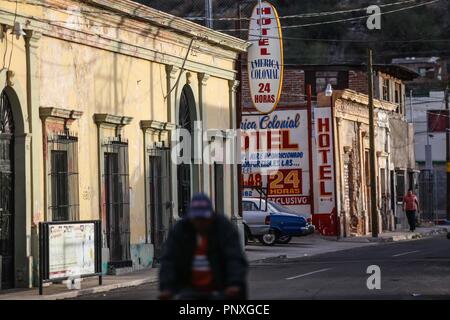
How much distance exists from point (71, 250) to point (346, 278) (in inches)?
211

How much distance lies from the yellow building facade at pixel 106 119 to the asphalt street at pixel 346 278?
280 cm

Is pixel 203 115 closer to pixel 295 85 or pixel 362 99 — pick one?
pixel 295 85

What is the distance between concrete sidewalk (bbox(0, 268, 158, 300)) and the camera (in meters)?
21.7

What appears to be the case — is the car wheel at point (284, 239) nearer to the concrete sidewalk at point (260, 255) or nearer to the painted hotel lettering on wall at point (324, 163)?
the concrete sidewalk at point (260, 255)

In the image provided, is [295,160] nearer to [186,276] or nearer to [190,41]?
[190,41]

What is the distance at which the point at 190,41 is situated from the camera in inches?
1271

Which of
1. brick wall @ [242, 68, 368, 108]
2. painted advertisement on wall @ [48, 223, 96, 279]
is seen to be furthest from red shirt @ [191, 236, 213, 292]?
brick wall @ [242, 68, 368, 108]

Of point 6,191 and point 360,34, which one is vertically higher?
point 360,34

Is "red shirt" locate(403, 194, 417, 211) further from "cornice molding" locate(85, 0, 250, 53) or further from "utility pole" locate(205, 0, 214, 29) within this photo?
"utility pole" locate(205, 0, 214, 29)

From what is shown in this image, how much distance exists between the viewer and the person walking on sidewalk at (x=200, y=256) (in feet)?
34.1

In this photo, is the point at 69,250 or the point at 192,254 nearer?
the point at 192,254

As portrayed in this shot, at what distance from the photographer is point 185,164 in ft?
107

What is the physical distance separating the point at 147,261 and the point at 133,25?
5.81 meters

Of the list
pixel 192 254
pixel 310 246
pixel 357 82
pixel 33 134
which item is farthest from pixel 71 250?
pixel 357 82
